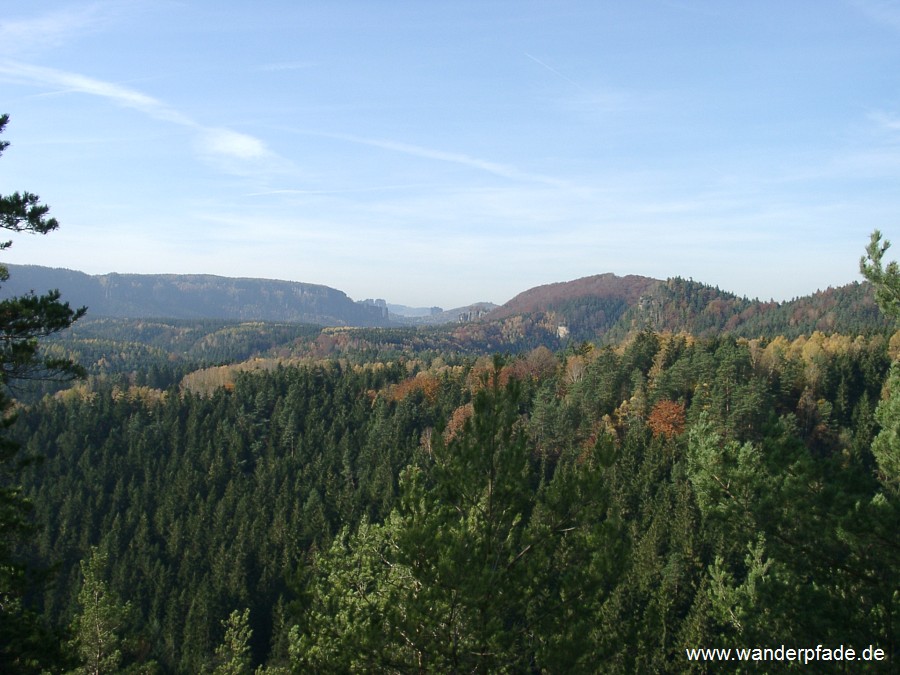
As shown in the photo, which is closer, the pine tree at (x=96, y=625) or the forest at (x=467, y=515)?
the forest at (x=467, y=515)

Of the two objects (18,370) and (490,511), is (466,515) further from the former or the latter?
(18,370)

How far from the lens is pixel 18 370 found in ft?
35.3

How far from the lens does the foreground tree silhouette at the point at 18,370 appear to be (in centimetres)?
1049

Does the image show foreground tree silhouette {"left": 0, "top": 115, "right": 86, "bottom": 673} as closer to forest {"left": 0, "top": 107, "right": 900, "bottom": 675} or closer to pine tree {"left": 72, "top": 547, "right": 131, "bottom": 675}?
forest {"left": 0, "top": 107, "right": 900, "bottom": 675}

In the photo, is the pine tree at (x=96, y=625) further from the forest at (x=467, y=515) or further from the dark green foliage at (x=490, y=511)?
the dark green foliage at (x=490, y=511)

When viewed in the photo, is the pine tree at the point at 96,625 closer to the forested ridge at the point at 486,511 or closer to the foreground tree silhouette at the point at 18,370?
the forested ridge at the point at 486,511

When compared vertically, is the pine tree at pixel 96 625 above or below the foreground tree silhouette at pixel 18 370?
below

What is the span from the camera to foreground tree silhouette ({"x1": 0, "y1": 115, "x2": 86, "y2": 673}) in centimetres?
1049

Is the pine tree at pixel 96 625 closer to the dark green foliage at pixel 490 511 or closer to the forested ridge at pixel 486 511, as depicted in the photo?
the forested ridge at pixel 486 511

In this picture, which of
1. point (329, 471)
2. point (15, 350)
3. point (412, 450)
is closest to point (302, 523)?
point (329, 471)

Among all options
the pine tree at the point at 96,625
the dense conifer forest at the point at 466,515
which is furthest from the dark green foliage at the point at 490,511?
the pine tree at the point at 96,625

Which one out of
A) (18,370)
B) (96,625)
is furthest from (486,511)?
(96,625)

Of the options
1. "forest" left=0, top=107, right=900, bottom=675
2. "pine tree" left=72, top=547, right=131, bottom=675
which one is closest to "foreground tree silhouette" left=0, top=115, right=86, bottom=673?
"forest" left=0, top=107, right=900, bottom=675

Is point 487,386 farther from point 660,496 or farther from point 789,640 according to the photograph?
point 660,496
